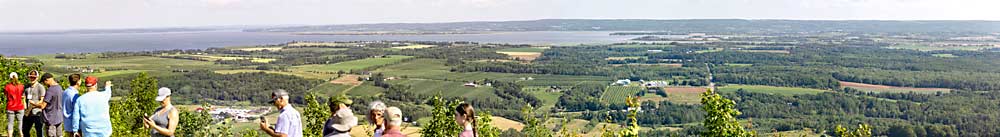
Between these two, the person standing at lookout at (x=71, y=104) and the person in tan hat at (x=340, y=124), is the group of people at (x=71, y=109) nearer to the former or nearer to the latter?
the person standing at lookout at (x=71, y=104)

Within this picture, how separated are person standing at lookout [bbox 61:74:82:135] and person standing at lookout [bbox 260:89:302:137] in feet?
9.31

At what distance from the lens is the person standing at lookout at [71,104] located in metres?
8.35

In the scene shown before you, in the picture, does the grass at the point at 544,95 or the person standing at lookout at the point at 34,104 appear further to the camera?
the grass at the point at 544,95

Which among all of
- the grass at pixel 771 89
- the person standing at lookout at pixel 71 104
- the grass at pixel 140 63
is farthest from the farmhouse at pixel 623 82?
the person standing at lookout at pixel 71 104

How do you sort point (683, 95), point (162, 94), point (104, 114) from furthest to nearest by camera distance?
point (683, 95)
point (104, 114)
point (162, 94)

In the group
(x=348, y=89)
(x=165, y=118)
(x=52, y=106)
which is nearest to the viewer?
(x=165, y=118)

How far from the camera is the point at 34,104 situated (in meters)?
9.82

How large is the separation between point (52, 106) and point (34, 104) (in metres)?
0.61

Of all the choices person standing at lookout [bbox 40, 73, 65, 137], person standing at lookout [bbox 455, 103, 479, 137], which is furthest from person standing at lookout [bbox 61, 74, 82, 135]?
person standing at lookout [bbox 455, 103, 479, 137]

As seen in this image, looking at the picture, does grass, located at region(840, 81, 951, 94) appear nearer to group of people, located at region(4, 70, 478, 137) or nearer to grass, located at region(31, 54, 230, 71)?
grass, located at region(31, 54, 230, 71)

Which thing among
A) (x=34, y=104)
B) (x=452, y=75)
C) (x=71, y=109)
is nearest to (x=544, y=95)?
(x=452, y=75)

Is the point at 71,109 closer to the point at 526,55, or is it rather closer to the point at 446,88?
the point at 446,88

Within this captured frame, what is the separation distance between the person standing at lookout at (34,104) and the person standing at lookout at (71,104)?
148 cm

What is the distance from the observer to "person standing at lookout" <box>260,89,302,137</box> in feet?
22.5
